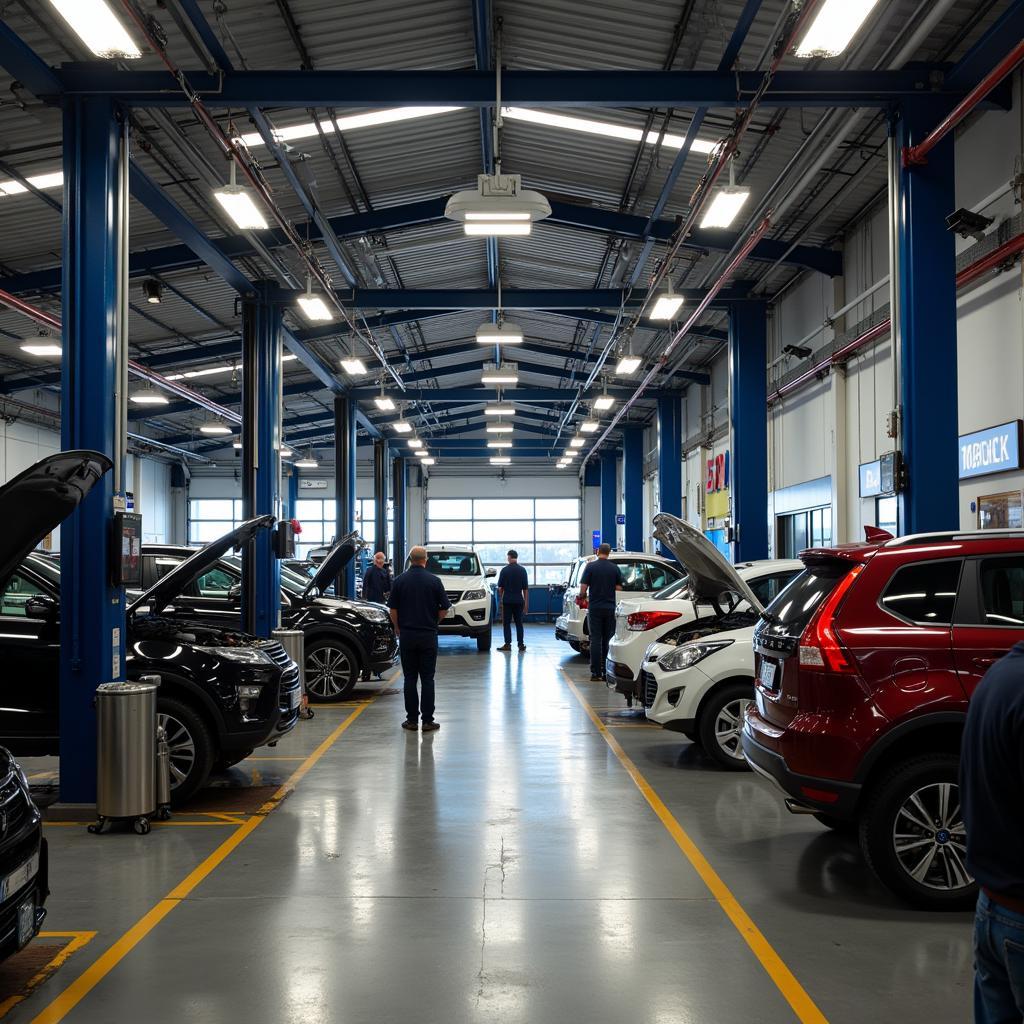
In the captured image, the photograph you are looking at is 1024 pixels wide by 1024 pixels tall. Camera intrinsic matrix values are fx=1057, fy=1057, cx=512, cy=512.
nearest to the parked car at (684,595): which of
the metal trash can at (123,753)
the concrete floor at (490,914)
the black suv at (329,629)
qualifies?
the concrete floor at (490,914)

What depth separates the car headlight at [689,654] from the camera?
8383 mm

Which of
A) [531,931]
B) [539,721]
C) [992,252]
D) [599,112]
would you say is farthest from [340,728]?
[992,252]

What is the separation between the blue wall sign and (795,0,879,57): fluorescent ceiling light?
14.8 ft

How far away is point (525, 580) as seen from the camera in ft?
63.8

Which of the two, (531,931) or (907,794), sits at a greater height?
(907,794)

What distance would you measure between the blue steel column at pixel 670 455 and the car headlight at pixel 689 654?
18342 millimetres

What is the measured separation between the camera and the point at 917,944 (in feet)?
15.3

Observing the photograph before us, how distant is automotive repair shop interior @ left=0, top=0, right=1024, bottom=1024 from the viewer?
4484mm

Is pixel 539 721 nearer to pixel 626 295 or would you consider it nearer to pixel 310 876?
pixel 310 876

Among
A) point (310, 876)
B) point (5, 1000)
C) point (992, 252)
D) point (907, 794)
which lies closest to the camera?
point (5, 1000)

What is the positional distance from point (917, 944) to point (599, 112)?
9.14 meters

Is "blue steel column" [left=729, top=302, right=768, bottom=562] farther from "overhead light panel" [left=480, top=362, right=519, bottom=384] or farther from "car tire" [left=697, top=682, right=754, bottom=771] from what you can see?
"car tire" [left=697, top=682, right=754, bottom=771]

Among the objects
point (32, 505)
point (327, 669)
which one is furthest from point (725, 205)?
point (32, 505)

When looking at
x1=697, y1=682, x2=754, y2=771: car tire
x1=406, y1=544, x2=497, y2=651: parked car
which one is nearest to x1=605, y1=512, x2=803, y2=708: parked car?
x1=697, y1=682, x2=754, y2=771: car tire
